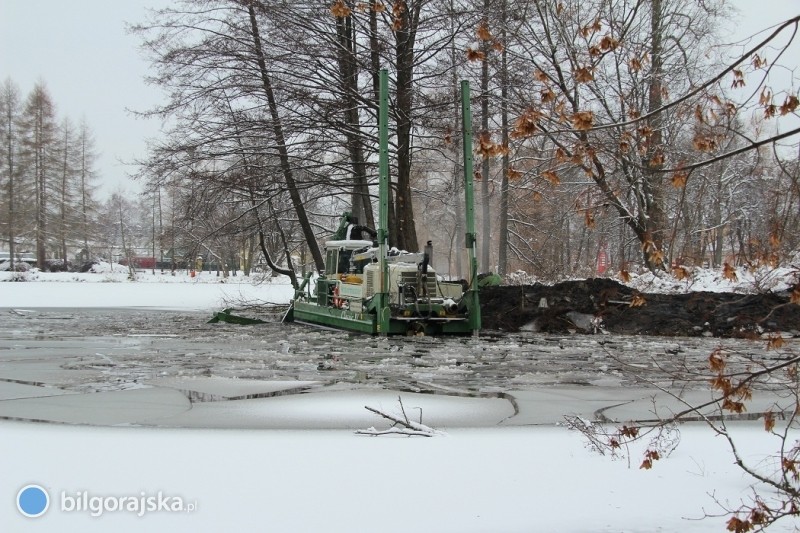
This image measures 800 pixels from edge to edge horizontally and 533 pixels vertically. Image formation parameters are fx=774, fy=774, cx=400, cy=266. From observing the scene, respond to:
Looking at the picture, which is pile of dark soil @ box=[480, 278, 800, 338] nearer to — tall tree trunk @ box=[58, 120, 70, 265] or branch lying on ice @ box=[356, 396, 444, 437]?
branch lying on ice @ box=[356, 396, 444, 437]

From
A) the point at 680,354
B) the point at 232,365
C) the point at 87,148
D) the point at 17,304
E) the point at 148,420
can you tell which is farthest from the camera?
the point at 87,148

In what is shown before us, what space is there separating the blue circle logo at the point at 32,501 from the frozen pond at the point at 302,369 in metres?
2.24

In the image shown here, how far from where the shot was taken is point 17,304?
91.7 ft

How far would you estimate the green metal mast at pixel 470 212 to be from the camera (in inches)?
635

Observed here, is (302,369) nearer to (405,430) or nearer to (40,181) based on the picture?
(405,430)

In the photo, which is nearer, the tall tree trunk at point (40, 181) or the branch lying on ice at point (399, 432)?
Answer: the branch lying on ice at point (399, 432)

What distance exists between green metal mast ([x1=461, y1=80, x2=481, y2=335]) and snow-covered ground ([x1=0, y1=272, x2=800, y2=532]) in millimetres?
7772

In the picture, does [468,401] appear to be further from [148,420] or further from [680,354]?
[680,354]

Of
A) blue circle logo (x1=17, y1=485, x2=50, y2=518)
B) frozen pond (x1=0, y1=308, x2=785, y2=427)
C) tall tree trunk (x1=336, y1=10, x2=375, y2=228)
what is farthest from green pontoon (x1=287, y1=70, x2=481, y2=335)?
blue circle logo (x1=17, y1=485, x2=50, y2=518)

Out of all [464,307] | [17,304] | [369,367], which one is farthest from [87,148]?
[369,367]

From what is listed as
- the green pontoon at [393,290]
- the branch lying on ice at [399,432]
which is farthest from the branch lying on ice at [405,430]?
the green pontoon at [393,290]

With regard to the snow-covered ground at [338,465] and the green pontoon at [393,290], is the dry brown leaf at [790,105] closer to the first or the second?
the snow-covered ground at [338,465]

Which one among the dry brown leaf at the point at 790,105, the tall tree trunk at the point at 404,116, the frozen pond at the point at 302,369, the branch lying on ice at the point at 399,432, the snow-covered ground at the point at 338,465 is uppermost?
the tall tree trunk at the point at 404,116

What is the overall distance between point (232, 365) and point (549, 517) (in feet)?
25.9
